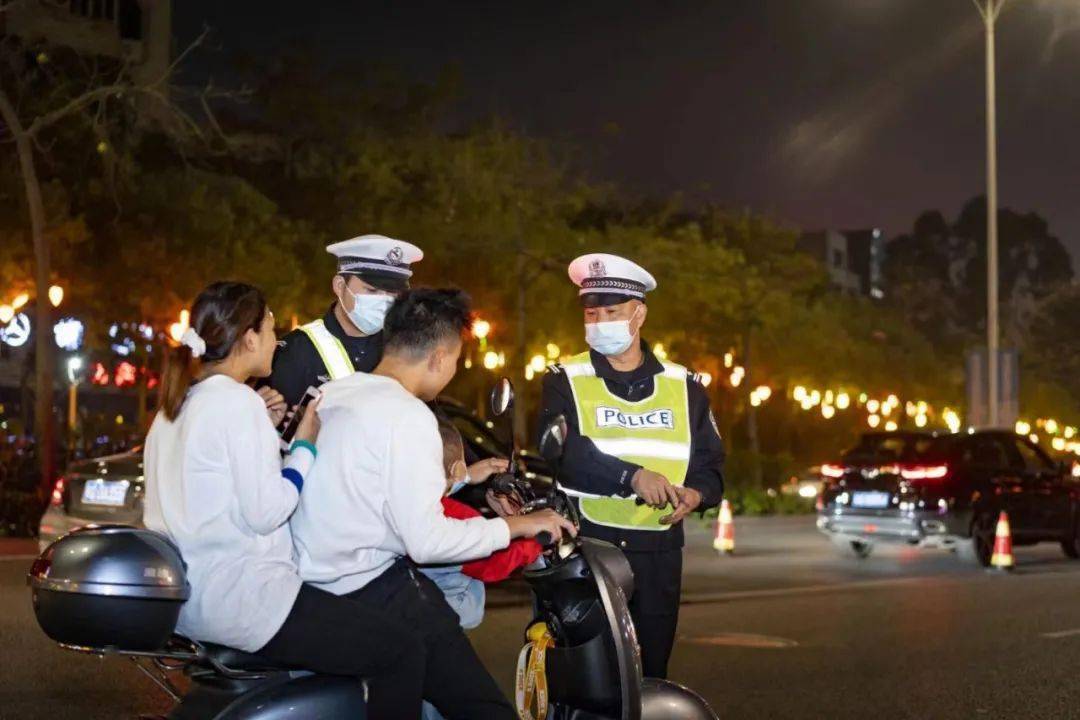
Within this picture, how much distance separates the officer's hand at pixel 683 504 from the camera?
218 inches

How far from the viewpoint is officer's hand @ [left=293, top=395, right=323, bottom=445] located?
4211mm

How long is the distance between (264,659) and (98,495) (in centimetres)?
997

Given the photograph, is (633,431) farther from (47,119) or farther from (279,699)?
(47,119)

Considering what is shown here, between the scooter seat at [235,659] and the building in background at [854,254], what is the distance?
10981 centimetres

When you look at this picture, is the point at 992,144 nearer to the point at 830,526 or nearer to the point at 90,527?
the point at 830,526

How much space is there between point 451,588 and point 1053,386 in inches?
3143

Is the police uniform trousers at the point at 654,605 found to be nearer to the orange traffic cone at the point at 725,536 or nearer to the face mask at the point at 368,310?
the face mask at the point at 368,310

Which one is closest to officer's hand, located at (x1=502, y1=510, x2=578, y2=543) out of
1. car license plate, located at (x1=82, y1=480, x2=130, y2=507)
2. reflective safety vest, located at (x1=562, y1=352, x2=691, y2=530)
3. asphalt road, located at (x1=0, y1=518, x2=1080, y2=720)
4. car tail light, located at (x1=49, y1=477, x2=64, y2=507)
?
reflective safety vest, located at (x1=562, y1=352, x2=691, y2=530)

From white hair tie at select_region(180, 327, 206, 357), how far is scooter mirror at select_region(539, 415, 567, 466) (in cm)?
103

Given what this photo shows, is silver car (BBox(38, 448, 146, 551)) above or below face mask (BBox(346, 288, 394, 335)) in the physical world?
below

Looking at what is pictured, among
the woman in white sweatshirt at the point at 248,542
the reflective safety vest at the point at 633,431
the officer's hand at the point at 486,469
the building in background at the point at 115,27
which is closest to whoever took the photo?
the woman in white sweatshirt at the point at 248,542

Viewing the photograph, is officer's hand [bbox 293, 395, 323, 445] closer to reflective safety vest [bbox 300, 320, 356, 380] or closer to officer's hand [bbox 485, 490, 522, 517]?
officer's hand [bbox 485, 490, 522, 517]

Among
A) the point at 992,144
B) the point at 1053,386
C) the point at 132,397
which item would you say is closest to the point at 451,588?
the point at 992,144

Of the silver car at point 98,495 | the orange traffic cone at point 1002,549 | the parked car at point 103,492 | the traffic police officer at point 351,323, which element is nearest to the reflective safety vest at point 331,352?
the traffic police officer at point 351,323
